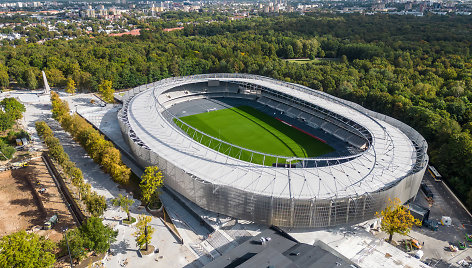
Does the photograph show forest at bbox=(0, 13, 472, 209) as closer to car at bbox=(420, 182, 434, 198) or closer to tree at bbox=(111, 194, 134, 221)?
car at bbox=(420, 182, 434, 198)

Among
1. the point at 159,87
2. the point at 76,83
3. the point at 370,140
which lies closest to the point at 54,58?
the point at 76,83

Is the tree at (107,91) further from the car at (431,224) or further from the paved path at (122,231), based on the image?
the car at (431,224)

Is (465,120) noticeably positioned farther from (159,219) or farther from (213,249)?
(159,219)

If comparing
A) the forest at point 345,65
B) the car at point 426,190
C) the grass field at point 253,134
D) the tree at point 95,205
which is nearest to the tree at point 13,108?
the forest at point 345,65

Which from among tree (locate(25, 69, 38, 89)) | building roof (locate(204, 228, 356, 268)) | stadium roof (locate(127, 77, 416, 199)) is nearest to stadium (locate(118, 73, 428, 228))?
stadium roof (locate(127, 77, 416, 199))

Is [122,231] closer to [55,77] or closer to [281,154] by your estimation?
[281,154]

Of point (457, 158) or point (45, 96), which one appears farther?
point (45, 96)
